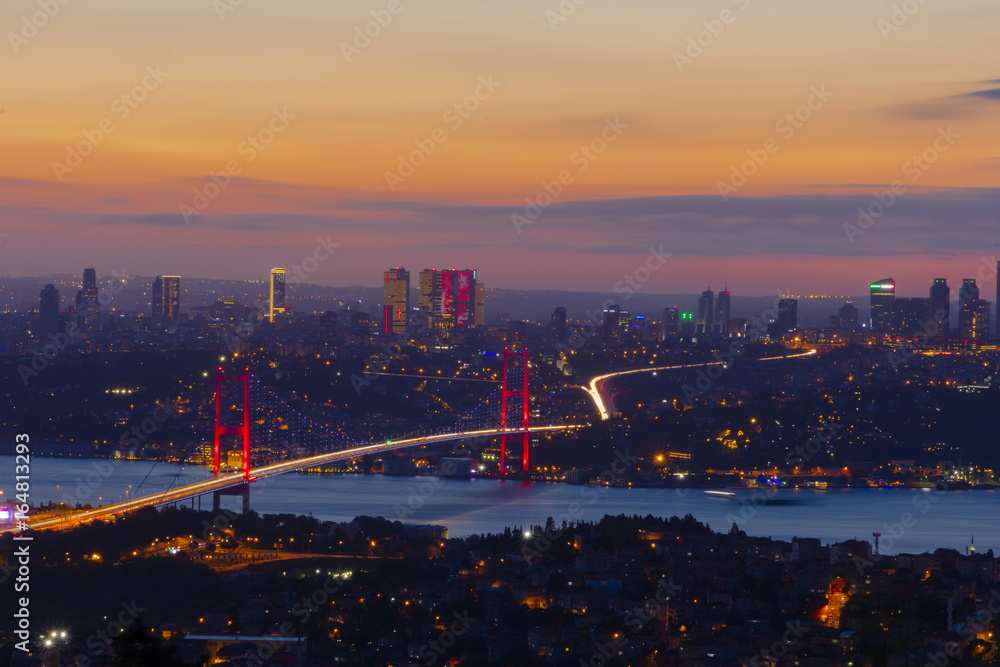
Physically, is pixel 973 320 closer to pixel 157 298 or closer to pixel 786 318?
pixel 786 318

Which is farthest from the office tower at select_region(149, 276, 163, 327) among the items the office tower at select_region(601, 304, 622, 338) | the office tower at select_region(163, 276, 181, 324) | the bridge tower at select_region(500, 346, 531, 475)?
the bridge tower at select_region(500, 346, 531, 475)

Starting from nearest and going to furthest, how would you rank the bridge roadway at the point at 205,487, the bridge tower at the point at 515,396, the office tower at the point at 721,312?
the bridge roadway at the point at 205,487 < the bridge tower at the point at 515,396 < the office tower at the point at 721,312

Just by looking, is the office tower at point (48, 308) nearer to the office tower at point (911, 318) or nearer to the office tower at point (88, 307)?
the office tower at point (88, 307)

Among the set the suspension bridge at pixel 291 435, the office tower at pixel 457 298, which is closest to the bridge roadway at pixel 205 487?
the suspension bridge at pixel 291 435

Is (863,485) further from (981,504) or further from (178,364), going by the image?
(178,364)

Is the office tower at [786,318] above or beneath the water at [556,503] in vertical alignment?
above

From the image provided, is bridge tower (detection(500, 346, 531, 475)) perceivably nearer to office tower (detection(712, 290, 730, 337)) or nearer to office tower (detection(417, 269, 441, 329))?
office tower (detection(417, 269, 441, 329))

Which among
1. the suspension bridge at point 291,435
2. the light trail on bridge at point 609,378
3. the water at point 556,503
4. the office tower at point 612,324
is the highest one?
the office tower at point 612,324

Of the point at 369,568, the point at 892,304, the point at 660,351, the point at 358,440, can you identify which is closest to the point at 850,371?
the point at 660,351
